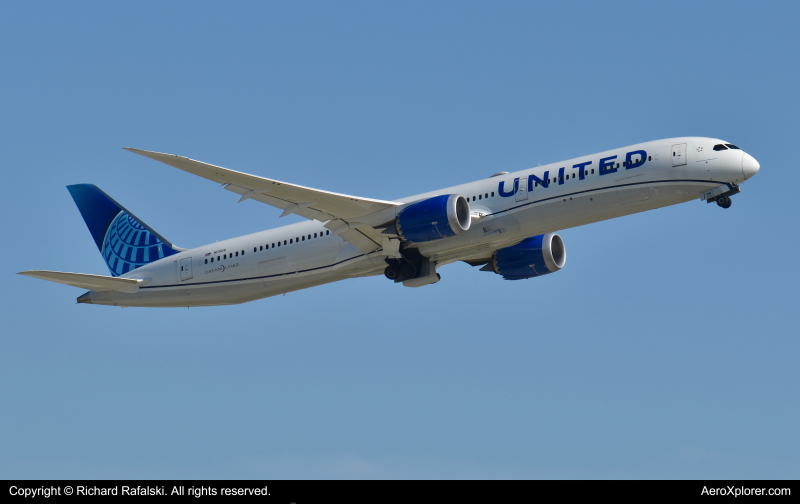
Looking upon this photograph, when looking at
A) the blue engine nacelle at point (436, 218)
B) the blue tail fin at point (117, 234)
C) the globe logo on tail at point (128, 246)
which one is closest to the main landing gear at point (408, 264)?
the blue engine nacelle at point (436, 218)

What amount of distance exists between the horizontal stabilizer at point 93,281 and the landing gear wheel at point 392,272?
452 inches

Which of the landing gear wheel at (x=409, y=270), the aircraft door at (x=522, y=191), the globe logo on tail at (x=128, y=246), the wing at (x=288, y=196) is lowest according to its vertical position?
the landing gear wheel at (x=409, y=270)

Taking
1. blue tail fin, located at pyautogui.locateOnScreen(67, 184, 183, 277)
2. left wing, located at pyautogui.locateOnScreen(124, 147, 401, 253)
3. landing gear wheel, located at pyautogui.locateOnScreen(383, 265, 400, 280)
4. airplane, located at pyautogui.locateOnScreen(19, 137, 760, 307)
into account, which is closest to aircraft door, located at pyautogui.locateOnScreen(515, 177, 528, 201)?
airplane, located at pyautogui.locateOnScreen(19, 137, 760, 307)

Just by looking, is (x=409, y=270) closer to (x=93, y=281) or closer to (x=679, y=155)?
(x=679, y=155)

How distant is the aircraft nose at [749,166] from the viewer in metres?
33.4

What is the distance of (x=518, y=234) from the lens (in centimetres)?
3581

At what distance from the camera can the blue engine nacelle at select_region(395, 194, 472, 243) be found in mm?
34906

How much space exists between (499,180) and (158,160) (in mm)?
12889

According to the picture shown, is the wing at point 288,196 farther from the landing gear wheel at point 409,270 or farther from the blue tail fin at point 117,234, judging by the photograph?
the blue tail fin at point 117,234

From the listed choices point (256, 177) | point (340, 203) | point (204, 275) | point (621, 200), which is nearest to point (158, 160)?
point (256, 177)

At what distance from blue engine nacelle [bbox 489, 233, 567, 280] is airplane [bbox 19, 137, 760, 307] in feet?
0.14

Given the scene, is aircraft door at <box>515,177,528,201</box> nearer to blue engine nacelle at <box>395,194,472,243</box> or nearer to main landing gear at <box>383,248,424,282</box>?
blue engine nacelle at <box>395,194,472,243</box>

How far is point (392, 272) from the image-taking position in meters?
38.4

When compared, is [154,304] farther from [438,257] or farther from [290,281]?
[438,257]
